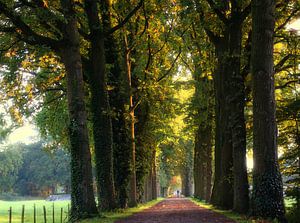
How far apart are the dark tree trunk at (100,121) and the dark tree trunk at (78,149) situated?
3.62 m

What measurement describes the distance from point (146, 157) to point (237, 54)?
17811 mm

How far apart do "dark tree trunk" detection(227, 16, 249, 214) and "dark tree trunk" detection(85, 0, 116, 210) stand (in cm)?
580

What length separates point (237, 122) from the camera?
792 inches

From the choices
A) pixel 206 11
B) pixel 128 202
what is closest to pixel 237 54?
pixel 206 11

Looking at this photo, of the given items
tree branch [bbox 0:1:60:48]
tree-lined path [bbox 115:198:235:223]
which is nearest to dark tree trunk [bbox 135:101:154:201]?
tree-lined path [bbox 115:198:235:223]

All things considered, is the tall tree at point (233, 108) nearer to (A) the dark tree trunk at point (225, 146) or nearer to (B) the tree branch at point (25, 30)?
(A) the dark tree trunk at point (225, 146)

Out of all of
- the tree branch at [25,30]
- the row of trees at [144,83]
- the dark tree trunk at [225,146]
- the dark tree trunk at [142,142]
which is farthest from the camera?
the dark tree trunk at [142,142]

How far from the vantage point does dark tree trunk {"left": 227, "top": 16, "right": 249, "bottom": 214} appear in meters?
19.6

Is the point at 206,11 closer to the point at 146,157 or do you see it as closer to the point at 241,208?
the point at 241,208

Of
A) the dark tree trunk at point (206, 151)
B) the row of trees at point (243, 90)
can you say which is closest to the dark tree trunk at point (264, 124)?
the row of trees at point (243, 90)

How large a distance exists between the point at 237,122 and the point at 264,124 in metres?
5.42

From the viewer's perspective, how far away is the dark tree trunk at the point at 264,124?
14266mm

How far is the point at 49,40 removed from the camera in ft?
59.7

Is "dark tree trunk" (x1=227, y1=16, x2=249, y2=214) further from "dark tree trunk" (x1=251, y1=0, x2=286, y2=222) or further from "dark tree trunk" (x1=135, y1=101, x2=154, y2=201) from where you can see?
"dark tree trunk" (x1=135, y1=101, x2=154, y2=201)
